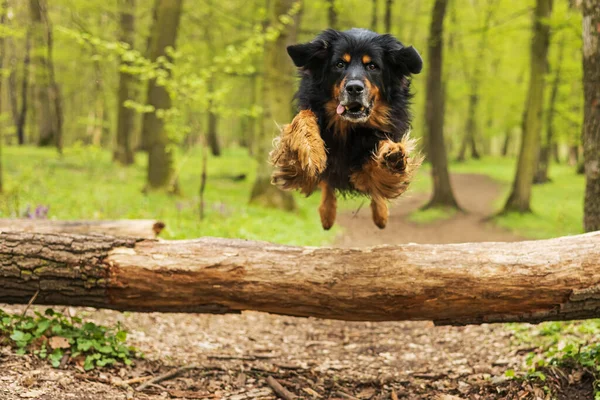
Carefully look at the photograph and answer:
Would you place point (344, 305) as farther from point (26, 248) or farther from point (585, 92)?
point (585, 92)

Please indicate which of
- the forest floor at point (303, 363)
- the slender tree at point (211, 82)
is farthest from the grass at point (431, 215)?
the forest floor at point (303, 363)

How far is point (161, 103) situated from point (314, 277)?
34.5ft

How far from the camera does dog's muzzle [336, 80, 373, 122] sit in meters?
4.19

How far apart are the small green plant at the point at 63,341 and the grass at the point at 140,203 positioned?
3.32 metres

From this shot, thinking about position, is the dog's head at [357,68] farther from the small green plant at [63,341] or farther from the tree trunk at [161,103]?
the tree trunk at [161,103]

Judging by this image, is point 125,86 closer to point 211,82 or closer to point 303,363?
point 211,82

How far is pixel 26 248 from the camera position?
14.4 feet

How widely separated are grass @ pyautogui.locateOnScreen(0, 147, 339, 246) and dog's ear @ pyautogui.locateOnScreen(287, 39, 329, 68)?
13.2 feet

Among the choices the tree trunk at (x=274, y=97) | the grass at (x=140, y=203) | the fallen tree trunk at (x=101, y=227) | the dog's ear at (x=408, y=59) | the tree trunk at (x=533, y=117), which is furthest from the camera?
the tree trunk at (x=533, y=117)

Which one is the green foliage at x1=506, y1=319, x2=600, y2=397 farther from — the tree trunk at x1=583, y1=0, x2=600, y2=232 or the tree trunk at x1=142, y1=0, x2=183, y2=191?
the tree trunk at x1=142, y1=0, x2=183, y2=191

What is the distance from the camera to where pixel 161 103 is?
1361cm

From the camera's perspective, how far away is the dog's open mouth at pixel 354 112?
4309 millimetres

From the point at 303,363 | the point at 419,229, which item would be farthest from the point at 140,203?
the point at 303,363

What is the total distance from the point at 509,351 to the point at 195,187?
1274cm
